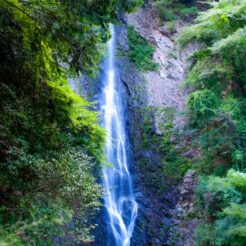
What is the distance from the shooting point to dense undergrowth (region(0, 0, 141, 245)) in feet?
14.6

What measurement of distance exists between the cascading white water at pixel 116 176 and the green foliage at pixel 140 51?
5.17ft

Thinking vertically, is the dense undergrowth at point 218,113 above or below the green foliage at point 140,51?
below

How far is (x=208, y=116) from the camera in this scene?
361 inches

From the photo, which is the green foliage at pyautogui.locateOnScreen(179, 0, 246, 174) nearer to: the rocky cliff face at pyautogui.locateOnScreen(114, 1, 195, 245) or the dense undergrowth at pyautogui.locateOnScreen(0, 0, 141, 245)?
the rocky cliff face at pyautogui.locateOnScreen(114, 1, 195, 245)

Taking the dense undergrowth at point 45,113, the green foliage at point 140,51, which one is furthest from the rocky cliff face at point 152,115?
the dense undergrowth at point 45,113

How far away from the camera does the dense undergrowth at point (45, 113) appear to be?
446 centimetres

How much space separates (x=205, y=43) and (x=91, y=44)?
6329 millimetres

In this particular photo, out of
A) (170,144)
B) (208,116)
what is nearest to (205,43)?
(208,116)

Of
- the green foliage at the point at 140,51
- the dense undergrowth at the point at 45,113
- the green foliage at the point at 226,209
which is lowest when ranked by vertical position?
the green foliage at the point at 226,209

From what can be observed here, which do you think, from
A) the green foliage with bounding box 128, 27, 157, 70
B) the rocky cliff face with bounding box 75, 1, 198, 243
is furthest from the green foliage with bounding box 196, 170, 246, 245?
the green foliage with bounding box 128, 27, 157, 70

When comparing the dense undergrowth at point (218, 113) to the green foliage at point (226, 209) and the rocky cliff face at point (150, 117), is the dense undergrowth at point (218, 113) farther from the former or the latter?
the rocky cliff face at point (150, 117)

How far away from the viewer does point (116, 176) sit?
471 inches

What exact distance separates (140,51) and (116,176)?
283 inches

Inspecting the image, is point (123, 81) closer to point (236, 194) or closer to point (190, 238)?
point (190, 238)
